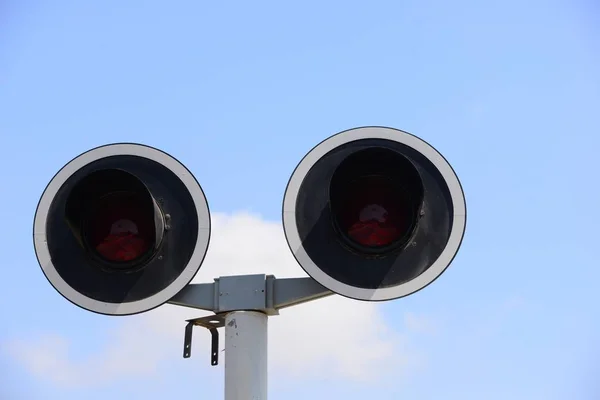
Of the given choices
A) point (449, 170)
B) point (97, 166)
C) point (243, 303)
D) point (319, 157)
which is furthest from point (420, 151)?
point (97, 166)

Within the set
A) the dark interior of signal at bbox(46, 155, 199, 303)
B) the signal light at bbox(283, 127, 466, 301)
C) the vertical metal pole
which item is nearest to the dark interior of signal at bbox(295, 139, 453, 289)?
the signal light at bbox(283, 127, 466, 301)

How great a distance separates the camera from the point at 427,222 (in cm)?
482

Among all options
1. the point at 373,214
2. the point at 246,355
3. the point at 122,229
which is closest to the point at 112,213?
the point at 122,229

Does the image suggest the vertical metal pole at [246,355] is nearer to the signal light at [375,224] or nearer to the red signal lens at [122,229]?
the signal light at [375,224]

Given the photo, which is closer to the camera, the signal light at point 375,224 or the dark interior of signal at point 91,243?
the signal light at point 375,224

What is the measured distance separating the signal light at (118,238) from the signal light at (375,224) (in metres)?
0.60

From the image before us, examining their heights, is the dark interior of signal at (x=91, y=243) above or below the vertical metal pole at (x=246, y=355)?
above

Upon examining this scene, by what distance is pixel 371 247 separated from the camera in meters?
4.78

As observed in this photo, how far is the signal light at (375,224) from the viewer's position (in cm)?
473

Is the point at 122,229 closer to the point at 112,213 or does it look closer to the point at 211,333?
the point at 112,213

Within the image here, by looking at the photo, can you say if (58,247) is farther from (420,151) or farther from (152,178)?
(420,151)

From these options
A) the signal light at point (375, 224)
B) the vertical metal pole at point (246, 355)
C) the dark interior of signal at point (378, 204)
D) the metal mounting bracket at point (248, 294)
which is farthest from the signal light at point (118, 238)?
the dark interior of signal at point (378, 204)

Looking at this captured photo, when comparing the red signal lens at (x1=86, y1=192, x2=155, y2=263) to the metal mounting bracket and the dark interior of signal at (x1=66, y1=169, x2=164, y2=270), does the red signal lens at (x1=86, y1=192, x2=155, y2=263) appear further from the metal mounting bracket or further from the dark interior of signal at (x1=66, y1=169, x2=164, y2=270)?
the metal mounting bracket

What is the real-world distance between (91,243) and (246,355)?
107 centimetres
